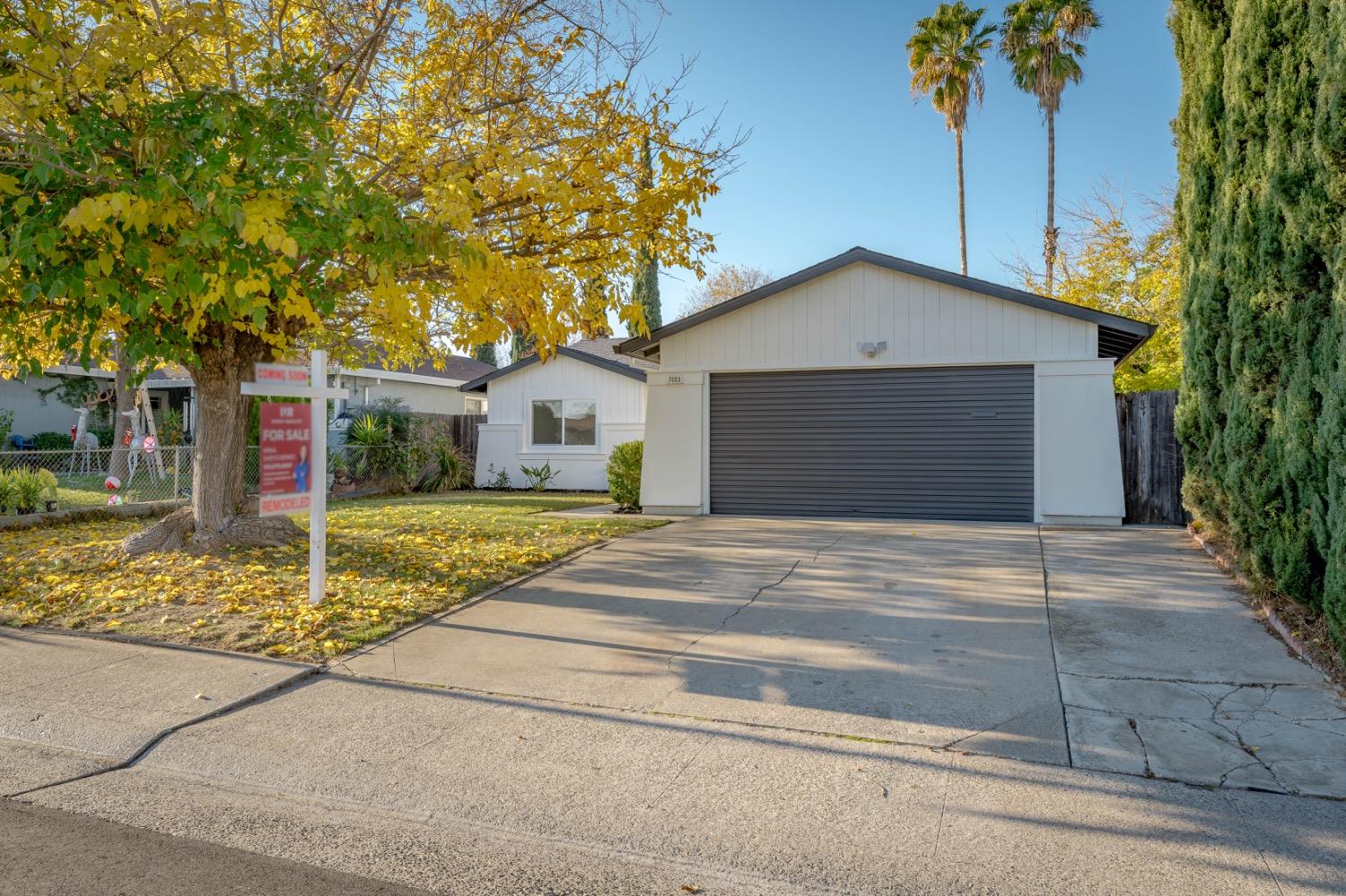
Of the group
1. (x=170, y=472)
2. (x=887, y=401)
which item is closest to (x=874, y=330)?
(x=887, y=401)

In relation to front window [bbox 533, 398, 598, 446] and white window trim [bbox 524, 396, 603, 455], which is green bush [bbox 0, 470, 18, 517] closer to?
white window trim [bbox 524, 396, 603, 455]

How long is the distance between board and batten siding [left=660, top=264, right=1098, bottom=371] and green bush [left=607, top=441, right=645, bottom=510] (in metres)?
1.85

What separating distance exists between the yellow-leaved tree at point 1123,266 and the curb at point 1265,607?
482 inches

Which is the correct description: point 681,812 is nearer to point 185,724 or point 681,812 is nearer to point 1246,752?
point 1246,752

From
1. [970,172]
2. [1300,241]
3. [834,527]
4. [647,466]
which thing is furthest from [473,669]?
[970,172]

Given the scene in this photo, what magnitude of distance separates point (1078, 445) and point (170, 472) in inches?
752

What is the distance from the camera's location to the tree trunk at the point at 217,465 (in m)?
9.05

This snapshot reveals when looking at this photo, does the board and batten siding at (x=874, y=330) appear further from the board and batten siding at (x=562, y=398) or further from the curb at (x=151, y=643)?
the curb at (x=151, y=643)

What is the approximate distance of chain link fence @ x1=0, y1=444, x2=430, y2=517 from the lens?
1516 cm

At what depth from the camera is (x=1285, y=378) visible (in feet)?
20.8

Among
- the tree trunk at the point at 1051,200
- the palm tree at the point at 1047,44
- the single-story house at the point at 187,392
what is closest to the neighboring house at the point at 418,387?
the single-story house at the point at 187,392

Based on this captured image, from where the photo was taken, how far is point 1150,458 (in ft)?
41.2

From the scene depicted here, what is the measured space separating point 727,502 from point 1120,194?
51.4 feet

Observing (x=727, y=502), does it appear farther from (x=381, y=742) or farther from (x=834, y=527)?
(x=381, y=742)
